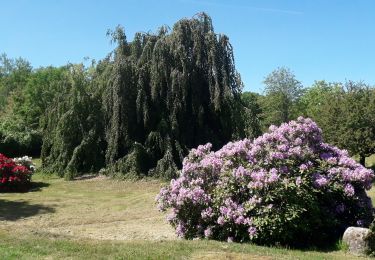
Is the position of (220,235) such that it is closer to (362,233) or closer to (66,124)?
(362,233)

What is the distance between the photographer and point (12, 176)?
18.3 m

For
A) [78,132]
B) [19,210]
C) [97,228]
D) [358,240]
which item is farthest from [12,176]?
[358,240]

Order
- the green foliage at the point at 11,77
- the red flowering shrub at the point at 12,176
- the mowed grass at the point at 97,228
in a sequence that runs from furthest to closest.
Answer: the green foliage at the point at 11,77 < the red flowering shrub at the point at 12,176 < the mowed grass at the point at 97,228

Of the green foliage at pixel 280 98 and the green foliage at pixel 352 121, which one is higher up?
the green foliage at pixel 280 98

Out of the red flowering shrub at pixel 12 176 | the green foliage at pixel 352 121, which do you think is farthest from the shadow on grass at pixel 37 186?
the green foliage at pixel 352 121

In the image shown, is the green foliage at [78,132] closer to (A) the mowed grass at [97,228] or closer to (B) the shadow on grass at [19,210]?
(A) the mowed grass at [97,228]

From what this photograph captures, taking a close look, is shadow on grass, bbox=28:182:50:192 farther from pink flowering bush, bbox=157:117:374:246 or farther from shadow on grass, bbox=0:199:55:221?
pink flowering bush, bbox=157:117:374:246

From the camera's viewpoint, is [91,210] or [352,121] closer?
[91,210]

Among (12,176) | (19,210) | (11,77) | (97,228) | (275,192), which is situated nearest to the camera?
(275,192)

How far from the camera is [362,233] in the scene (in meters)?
7.32

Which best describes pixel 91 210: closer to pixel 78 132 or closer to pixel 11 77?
pixel 78 132

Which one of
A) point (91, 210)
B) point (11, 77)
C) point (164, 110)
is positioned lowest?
point (91, 210)

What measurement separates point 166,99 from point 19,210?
7.42 meters

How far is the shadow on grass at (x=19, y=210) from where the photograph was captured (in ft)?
42.8
